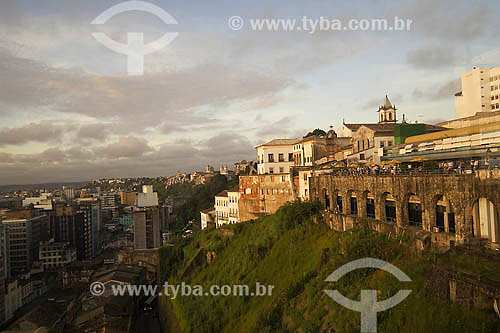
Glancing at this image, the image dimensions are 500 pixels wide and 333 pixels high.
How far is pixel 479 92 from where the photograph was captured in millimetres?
47531

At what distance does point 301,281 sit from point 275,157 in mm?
24130

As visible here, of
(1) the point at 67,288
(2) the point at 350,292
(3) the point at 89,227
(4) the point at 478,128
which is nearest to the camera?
(2) the point at 350,292

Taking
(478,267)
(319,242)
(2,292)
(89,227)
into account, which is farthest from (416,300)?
(89,227)

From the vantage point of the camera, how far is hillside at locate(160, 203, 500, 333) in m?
11.8

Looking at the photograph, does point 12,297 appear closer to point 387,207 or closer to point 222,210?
point 222,210

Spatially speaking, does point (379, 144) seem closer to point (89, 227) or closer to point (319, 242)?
point (319, 242)

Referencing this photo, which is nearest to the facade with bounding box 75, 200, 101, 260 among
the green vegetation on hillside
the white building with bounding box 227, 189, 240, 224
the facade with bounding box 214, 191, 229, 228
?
the green vegetation on hillside

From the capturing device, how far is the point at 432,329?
35.2 feet

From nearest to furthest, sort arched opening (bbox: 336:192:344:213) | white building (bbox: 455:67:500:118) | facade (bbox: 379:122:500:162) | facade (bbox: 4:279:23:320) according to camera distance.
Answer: facade (bbox: 379:122:500:162), arched opening (bbox: 336:192:344:213), facade (bbox: 4:279:23:320), white building (bbox: 455:67:500:118)

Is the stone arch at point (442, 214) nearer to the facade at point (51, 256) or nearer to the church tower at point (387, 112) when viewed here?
the church tower at point (387, 112)

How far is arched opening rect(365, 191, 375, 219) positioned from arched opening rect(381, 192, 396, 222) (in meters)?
1.14

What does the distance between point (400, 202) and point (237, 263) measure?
43.7 ft

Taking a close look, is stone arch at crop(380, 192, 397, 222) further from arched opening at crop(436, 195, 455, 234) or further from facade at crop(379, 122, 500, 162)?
facade at crop(379, 122, 500, 162)

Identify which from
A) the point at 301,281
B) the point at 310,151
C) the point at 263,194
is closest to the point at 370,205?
the point at 301,281
